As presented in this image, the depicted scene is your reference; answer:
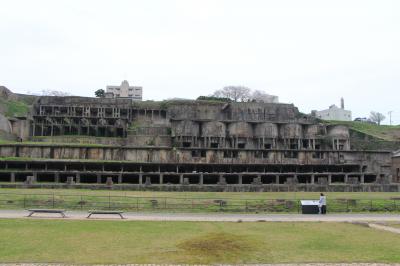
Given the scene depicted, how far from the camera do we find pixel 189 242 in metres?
15.9

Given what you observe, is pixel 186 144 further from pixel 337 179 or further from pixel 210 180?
pixel 337 179

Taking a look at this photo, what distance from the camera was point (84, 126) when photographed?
2923 inches

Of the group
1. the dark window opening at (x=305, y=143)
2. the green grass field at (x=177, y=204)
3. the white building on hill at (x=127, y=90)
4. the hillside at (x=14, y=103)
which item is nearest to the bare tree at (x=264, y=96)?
the white building on hill at (x=127, y=90)

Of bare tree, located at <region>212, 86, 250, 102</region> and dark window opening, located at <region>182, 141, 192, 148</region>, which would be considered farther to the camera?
bare tree, located at <region>212, 86, 250, 102</region>

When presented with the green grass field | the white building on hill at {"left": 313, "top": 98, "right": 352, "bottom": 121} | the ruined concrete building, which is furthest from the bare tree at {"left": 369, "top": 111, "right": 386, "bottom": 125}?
the green grass field

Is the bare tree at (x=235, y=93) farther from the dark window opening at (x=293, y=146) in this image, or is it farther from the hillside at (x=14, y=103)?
the hillside at (x=14, y=103)

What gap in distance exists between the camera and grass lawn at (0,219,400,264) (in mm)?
13354

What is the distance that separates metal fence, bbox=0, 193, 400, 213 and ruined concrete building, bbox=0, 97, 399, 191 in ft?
43.6

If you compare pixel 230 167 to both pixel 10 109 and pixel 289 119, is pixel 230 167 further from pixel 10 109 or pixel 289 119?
pixel 10 109

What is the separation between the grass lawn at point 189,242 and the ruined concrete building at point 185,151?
2534 centimetres

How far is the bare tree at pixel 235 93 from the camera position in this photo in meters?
128

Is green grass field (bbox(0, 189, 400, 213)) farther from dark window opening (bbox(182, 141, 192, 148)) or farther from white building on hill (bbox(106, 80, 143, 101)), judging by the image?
white building on hill (bbox(106, 80, 143, 101))

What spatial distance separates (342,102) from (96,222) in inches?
5719

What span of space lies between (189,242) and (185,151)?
46.2 metres
